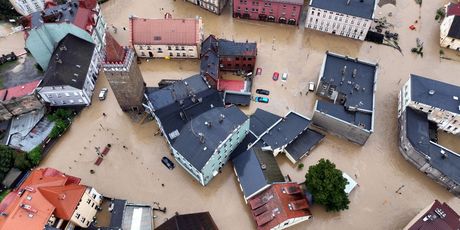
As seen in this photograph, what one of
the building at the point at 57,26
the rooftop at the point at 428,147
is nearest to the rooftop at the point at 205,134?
the rooftop at the point at 428,147

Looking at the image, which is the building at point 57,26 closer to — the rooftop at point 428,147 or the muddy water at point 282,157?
the muddy water at point 282,157

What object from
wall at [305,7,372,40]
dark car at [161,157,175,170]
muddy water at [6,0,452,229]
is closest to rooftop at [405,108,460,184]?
muddy water at [6,0,452,229]

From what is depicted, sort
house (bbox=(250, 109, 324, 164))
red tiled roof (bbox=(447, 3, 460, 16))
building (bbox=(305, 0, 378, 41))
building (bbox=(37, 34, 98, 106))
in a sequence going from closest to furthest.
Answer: house (bbox=(250, 109, 324, 164)) → building (bbox=(37, 34, 98, 106)) → building (bbox=(305, 0, 378, 41)) → red tiled roof (bbox=(447, 3, 460, 16))

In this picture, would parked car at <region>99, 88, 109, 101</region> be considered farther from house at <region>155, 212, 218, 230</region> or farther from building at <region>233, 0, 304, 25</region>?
building at <region>233, 0, 304, 25</region>

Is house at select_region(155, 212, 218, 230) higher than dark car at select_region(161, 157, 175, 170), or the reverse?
dark car at select_region(161, 157, 175, 170)

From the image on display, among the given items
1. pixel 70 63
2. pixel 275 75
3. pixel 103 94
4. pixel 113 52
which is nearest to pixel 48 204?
pixel 113 52

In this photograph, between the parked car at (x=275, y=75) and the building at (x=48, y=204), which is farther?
the parked car at (x=275, y=75)

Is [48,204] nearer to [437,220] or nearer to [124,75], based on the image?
[124,75]
